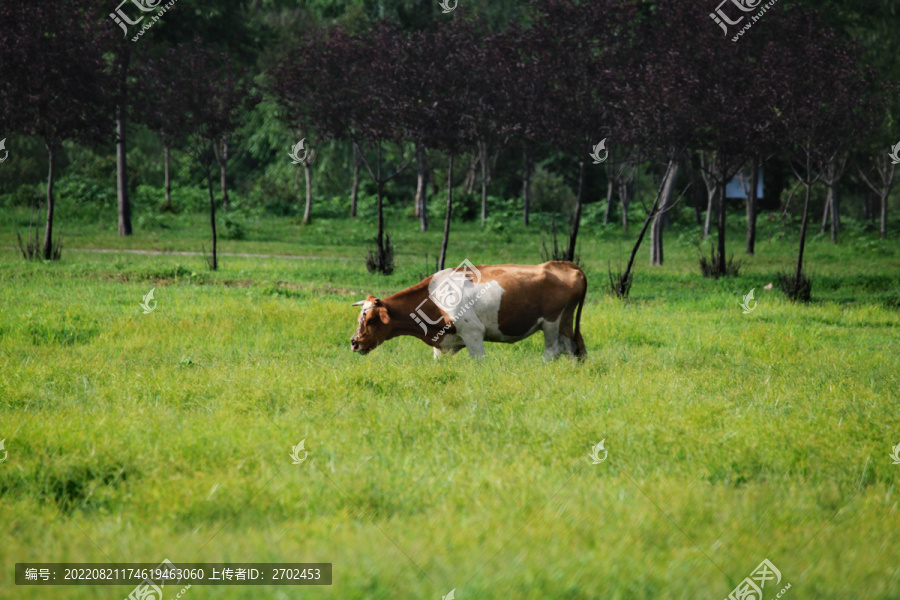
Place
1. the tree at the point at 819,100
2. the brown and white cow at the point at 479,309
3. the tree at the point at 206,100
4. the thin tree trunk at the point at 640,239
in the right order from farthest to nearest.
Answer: the tree at the point at 206,100
the tree at the point at 819,100
the thin tree trunk at the point at 640,239
the brown and white cow at the point at 479,309

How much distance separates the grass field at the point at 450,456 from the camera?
13.8 ft

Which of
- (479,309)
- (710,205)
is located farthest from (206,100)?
(710,205)

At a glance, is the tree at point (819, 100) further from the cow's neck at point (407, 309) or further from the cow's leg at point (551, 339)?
the cow's neck at point (407, 309)

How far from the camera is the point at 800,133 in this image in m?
17.7

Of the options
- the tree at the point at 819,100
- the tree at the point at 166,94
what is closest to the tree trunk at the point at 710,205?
the tree at the point at 819,100

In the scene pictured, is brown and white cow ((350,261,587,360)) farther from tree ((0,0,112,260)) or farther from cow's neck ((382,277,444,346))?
tree ((0,0,112,260))

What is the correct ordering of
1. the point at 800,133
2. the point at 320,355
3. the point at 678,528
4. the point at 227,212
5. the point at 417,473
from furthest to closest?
1. the point at 227,212
2. the point at 800,133
3. the point at 320,355
4. the point at 417,473
5. the point at 678,528

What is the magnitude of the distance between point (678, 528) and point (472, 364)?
4.30m

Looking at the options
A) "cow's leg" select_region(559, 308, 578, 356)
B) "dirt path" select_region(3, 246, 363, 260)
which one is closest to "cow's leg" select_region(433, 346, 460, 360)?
"cow's leg" select_region(559, 308, 578, 356)

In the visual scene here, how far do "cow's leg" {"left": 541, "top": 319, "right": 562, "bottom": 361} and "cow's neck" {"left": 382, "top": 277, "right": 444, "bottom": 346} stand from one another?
120 centimetres

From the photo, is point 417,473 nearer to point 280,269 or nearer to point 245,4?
point 280,269

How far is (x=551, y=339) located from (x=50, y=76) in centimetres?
1543

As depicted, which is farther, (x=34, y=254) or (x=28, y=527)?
(x=34, y=254)

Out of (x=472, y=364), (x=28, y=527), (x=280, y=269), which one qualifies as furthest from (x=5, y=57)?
(x=28, y=527)
